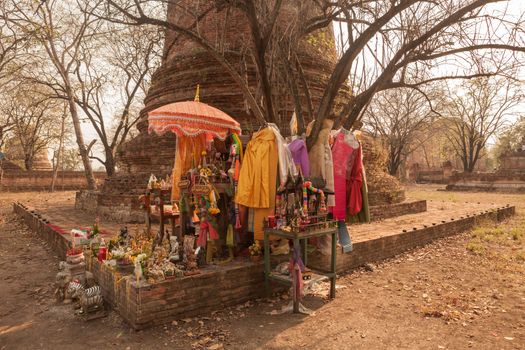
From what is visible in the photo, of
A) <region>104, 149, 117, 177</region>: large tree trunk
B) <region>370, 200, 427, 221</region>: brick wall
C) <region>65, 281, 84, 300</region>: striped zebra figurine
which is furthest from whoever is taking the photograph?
<region>104, 149, 117, 177</region>: large tree trunk

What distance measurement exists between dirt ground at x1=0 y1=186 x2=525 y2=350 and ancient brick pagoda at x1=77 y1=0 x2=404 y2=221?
4332mm

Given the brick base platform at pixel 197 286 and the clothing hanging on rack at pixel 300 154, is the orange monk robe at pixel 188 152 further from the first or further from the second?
the brick base platform at pixel 197 286

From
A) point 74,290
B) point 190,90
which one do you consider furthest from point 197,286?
point 190,90

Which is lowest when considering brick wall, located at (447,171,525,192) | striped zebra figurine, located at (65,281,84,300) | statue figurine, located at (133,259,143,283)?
striped zebra figurine, located at (65,281,84,300)

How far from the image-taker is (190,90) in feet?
38.5

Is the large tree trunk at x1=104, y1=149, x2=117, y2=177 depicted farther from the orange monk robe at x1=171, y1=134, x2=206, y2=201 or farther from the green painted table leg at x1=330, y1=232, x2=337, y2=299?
the green painted table leg at x1=330, y1=232, x2=337, y2=299

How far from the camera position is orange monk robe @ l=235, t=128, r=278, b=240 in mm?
5016

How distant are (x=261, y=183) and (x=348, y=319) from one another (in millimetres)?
2013

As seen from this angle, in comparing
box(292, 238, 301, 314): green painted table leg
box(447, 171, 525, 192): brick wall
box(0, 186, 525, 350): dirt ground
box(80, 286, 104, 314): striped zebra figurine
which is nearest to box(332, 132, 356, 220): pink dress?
box(292, 238, 301, 314): green painted table leg

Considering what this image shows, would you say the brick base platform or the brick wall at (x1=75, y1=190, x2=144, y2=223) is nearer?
the brick base platform

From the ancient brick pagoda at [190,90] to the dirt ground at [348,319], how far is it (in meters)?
4.33

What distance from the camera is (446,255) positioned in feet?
25.0

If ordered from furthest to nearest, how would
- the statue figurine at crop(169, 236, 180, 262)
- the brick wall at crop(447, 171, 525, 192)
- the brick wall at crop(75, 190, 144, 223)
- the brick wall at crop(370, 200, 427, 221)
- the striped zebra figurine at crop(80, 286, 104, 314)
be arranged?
the brick wall at crop(447, 171, 525, 192)
the brick wall at crop(370, 200, 427, 221)
the brick wall at crop(75, 190, 144, 223)
the statue figurine at crop(169, 236, 180, 262)
the striped zebra figurine at crop(80, 286, 104, 314)

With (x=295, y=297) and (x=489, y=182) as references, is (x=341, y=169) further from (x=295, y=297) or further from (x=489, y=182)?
(x=489, y=182)
